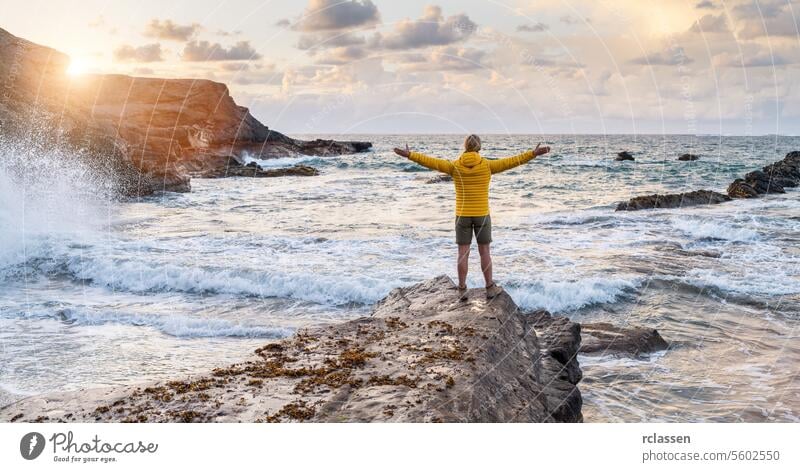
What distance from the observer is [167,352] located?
10781 millimetres

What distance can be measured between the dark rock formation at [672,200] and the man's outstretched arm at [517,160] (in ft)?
77.6

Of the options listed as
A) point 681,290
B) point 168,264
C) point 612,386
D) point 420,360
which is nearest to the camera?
point 420,360

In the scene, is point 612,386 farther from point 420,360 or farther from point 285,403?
point 285,403

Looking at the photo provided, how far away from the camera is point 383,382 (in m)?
6.49

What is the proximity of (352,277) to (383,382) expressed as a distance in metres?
10.2

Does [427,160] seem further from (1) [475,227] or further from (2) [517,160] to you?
(1) [475,227]

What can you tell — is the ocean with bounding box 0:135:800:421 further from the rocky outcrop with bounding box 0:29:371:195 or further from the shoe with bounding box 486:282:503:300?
the rocky outcrop with bounding box 0:29:371:195

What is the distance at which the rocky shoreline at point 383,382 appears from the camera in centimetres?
606

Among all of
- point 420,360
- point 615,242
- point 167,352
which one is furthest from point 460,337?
point 615,242

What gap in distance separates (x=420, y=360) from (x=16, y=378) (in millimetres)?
6166

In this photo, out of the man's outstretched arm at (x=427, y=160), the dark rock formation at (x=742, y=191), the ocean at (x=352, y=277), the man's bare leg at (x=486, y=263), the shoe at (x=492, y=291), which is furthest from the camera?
the dark rock formation at (x=742, y=191)

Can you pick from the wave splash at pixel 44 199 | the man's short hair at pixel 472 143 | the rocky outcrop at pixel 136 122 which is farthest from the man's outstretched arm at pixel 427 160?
the rocky outcrop at pixel 136 122

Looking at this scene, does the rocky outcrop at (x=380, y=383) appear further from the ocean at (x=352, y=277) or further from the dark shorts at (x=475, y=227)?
the ocean at (x=352, y=277)

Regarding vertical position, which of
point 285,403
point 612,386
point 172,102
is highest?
point 172,102
